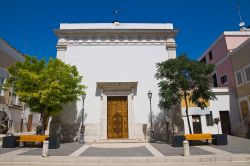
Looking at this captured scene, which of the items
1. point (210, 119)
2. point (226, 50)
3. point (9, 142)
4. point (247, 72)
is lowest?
point (9, 142)

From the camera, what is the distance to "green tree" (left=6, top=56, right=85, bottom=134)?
11.1 metres

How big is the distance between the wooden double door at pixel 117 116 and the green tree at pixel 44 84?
2.93 metres

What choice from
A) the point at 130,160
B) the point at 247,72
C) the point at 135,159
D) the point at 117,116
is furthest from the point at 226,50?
the point at 130,160

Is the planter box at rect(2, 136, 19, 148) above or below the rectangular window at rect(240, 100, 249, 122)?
below

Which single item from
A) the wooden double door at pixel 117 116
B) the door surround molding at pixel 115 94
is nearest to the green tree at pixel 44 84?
the door surround molding at pixel 115 94

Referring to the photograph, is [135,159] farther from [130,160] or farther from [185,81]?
[185,81]

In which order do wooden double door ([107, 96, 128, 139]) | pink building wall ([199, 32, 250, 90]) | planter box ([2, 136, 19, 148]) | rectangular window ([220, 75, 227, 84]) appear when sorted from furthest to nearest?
rectangular window ([220, 75, 227, 84]) → pink building wall ([199, 32, 250, 90]) → wooden double door ([107, 96, 128, 139]) → planter box ([2, 136, 19, 148])

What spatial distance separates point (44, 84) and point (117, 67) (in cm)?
562

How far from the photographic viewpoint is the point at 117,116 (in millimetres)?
14055

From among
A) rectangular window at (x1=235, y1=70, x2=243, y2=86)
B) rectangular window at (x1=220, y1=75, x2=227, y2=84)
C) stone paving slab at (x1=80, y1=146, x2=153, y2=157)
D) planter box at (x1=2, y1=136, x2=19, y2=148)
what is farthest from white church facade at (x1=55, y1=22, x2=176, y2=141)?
rectangular window at (x1=220, y1=75, x2=227, y2=84)

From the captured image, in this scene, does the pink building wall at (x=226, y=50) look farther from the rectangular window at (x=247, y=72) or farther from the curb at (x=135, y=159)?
the curb at (x=135, y=159)

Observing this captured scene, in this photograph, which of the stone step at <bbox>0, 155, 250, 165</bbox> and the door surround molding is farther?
the door surround molding

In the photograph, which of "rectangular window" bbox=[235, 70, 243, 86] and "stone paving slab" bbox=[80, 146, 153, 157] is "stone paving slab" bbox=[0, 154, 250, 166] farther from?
"rectangular window" bbox=[235, 70, 243, 86]

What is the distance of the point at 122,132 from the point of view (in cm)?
1383
